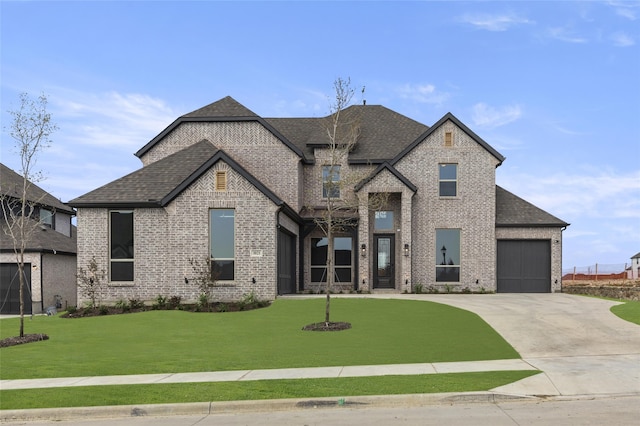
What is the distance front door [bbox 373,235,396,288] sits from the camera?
28438 mm

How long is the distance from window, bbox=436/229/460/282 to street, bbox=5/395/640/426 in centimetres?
1866

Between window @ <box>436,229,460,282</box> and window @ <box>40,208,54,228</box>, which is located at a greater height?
window @ <box>40,208,54,228</box>

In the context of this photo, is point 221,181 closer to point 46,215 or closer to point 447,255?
point 447,255

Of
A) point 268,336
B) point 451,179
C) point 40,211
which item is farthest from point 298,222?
point 40,211

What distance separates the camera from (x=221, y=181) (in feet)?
76.7

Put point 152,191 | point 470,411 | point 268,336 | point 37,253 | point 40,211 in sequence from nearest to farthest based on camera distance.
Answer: point 470,411 < point 268,336 < point 152,191 < point 37,253 < point 40,211

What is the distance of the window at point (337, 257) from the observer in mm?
29188

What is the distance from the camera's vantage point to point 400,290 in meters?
27.6

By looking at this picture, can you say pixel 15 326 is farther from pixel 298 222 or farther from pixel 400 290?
pixel 400 290

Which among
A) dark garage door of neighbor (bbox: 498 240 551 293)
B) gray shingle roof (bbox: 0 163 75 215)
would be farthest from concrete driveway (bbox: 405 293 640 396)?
gray shingle roof (bbox: 0 163 75 215)

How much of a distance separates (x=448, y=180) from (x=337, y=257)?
705 centimetres

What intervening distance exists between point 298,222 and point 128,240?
8.34 m

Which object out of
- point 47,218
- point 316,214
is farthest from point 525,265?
point 47,218

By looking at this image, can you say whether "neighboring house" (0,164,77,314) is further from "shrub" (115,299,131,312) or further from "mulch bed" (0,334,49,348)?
"mulch bed" (0,334,49,348)
